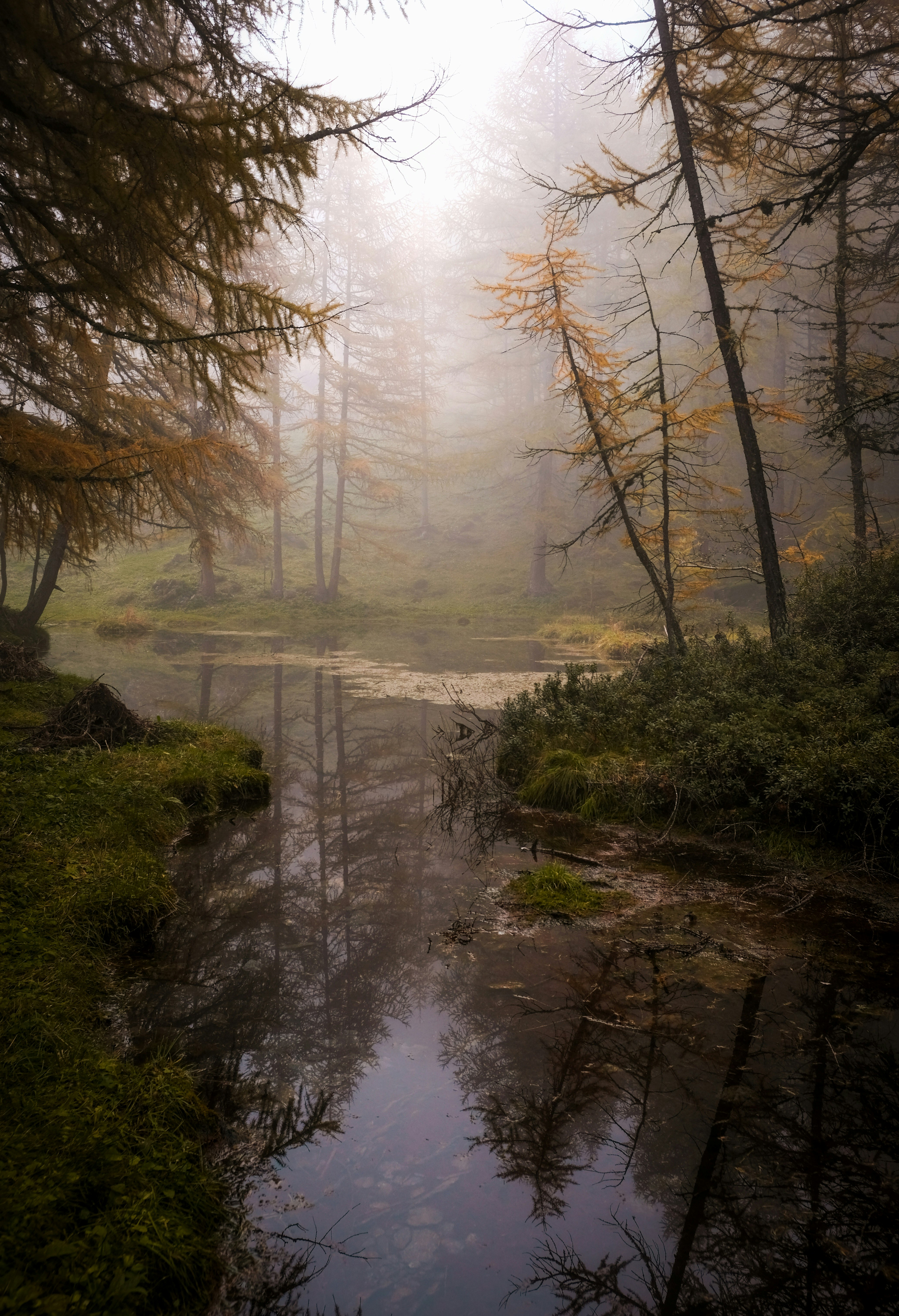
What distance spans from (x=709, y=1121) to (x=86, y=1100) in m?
2.30

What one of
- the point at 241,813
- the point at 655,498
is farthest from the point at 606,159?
the point at 241,813

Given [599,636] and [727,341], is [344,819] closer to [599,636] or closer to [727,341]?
[727,341]

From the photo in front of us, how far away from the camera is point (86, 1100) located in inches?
101

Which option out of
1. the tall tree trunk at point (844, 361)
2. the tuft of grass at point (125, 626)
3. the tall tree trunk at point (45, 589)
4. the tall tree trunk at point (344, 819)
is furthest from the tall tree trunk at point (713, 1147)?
the tuft of grass at point (125, 626)

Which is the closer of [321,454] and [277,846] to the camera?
[277,846]

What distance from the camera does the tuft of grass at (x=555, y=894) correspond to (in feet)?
15.5

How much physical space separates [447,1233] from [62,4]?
6518 millimetres

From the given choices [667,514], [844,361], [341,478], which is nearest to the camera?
[667,514]

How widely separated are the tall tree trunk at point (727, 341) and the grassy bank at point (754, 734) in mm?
381

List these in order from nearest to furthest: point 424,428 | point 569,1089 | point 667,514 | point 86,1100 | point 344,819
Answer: point 86,1100
point 569,1089
point 344,819
point 667,514
point 424,428

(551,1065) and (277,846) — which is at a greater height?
(277,846)

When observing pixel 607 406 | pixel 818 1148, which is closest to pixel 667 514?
pixel 607 406

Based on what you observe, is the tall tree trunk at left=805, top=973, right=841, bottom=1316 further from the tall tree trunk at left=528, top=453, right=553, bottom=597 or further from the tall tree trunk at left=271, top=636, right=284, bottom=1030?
the tall tree trunk at left=528, top=453, right=553, bottom=597

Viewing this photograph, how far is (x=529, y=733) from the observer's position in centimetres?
784
